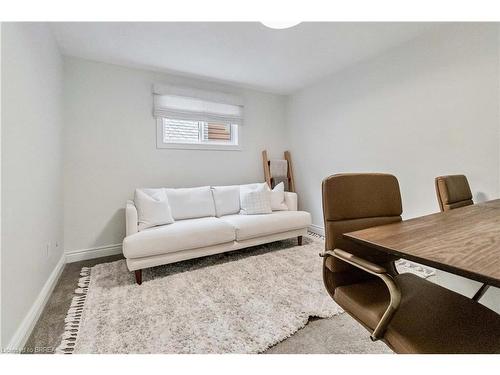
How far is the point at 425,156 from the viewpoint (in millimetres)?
2359

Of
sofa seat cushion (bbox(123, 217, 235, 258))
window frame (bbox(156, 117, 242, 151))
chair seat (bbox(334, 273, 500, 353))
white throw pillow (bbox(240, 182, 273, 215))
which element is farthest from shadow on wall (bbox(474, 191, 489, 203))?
window frame (bbox(156, 117, 242, 151))

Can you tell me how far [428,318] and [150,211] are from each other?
2376 mm

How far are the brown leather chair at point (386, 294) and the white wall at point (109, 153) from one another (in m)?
2.57

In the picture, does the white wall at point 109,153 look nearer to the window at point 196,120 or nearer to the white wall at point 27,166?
the window at point 196,120

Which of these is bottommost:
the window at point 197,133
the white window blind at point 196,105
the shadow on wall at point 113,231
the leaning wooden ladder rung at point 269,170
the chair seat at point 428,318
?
the shadow on wall at point 113,231

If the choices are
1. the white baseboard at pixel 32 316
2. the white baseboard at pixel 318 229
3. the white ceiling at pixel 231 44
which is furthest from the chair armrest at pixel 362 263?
the white baseboard at pixel 318 229

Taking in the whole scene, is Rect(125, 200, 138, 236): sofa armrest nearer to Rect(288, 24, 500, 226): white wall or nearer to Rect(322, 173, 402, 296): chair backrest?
Rect(322, 173, 402, 296): chair backrest

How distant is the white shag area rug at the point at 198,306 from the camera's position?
1347 millimetres

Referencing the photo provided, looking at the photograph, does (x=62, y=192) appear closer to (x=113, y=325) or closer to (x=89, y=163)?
(x=89, y=163)

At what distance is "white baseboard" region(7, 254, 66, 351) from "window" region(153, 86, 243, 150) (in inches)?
72.4

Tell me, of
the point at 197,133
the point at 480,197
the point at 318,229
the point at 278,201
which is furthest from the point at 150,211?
the point at 480,197

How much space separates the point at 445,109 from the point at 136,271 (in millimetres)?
3252

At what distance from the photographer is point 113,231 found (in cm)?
288
